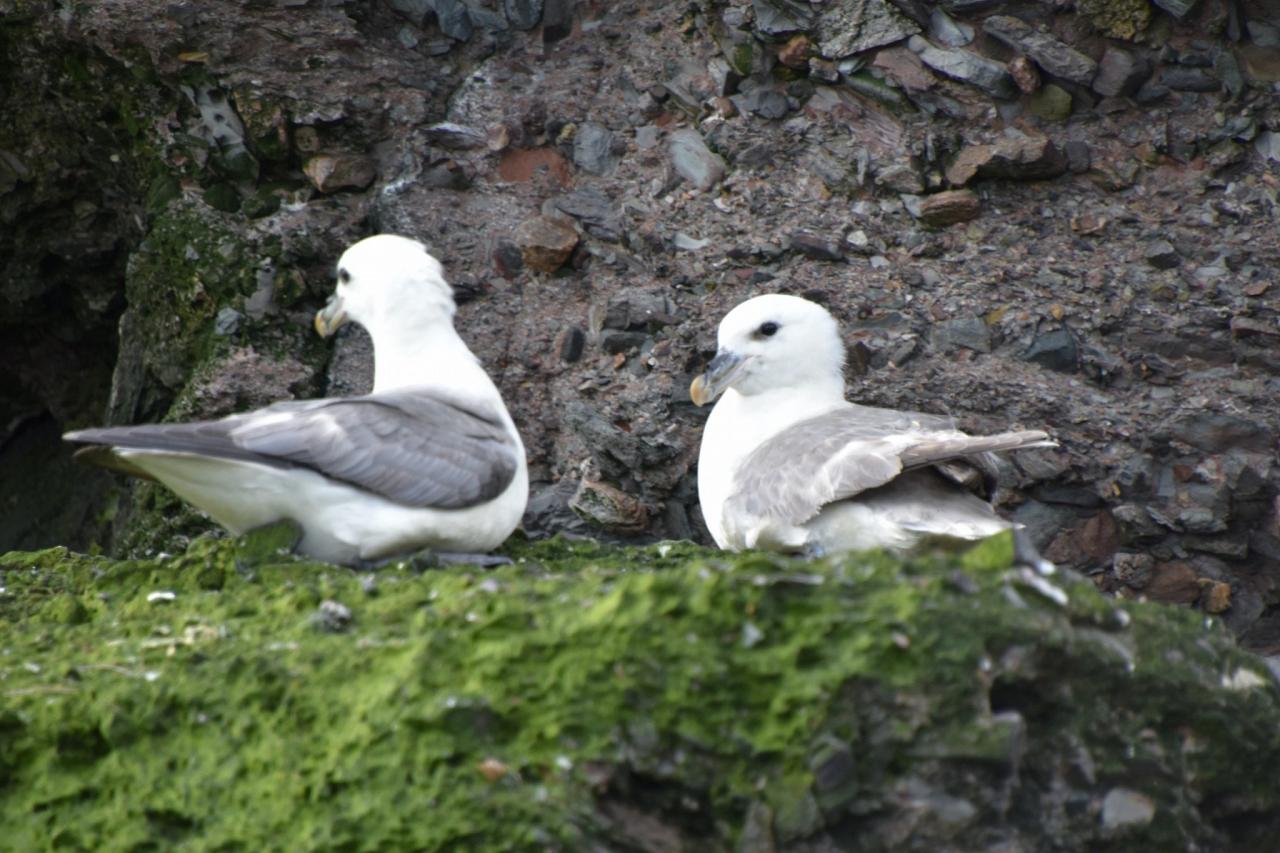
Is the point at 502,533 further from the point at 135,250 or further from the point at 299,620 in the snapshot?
the point at 135,250

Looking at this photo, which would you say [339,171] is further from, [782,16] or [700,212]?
[782,16]

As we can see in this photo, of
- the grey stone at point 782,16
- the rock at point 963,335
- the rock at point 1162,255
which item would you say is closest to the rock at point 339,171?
the grey stone at point 782,16

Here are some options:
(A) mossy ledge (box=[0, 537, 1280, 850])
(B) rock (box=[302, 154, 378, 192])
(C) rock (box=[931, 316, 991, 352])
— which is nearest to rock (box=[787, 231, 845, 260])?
(C) rock (box=[931, 316, 991, 352])

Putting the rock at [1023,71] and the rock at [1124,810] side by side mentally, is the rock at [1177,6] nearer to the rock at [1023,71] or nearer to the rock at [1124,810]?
the rock at [1023,71]

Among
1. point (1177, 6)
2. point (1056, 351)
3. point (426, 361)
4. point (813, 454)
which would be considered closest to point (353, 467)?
point (426, 361)

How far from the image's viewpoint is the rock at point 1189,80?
4902 millimetres

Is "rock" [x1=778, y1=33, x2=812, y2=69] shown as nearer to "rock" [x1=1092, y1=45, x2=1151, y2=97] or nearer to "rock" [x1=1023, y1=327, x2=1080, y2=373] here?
"rock" [x1=1092, y1=45, x2=1151, y2=97]

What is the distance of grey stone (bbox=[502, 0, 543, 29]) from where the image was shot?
5.63 meters

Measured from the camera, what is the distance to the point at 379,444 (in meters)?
3.75

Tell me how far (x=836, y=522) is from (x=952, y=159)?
1639 mm

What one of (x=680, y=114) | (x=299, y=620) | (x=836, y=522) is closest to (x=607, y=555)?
(x=836, y=522)

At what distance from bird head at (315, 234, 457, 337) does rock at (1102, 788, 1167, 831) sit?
2202mm

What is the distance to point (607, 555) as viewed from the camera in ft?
13.7

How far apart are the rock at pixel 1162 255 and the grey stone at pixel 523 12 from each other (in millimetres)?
2173
